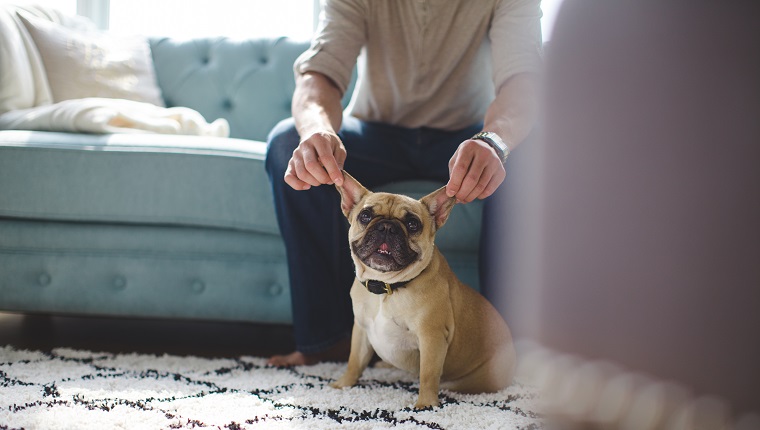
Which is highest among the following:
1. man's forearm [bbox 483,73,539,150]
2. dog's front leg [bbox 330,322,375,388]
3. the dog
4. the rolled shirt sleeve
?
the rolled shirt sleeve

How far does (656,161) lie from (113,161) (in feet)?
4.55

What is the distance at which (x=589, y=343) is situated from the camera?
0.40 meters

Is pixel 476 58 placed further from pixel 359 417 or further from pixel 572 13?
pixel 572 13

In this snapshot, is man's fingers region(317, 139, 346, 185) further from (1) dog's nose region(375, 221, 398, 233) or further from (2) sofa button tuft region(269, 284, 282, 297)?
(2) sofa button tuft region(269, 284, 282, 297)

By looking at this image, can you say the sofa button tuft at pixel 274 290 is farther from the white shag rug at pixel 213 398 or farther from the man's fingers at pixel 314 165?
the man's fingers at pixel 314 165

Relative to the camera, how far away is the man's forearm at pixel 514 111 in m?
1.22

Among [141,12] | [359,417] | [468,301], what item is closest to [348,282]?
[468,301]

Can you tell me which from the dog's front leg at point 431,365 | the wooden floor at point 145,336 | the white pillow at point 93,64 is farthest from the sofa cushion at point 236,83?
the dog's front leg at point 431,365

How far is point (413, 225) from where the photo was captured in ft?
3.57

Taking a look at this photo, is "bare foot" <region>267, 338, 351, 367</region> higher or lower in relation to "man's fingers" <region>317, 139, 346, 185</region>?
lower

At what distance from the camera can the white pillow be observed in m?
1.95

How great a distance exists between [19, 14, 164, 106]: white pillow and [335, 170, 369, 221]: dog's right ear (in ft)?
3.97

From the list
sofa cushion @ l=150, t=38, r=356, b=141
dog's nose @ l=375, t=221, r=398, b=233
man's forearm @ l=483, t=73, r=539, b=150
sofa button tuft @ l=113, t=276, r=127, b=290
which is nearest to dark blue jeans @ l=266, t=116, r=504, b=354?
man's forearm @ l=483, t=73, r=539, b=150

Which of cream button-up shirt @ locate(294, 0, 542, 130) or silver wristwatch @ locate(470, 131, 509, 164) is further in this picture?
cream button-up shirt @ locate(294, 0, 542, 130)
